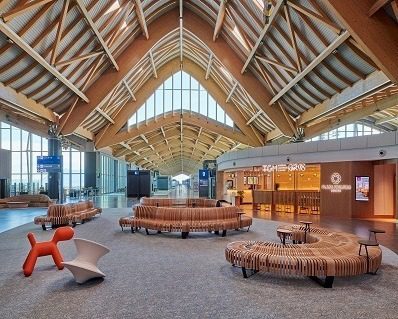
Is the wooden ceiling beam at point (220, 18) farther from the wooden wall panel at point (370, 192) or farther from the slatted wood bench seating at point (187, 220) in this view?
the wooden wall panel at point (370, 192)

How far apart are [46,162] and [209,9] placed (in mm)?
11840

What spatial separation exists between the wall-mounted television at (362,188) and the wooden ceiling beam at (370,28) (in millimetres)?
8384

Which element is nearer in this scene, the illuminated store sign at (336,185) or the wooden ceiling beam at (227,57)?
the illuminated store sign at (336,185)

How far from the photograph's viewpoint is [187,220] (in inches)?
404

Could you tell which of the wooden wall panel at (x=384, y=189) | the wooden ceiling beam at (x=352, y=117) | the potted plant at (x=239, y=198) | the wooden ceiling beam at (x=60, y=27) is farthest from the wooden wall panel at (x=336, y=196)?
the wooden ceiling beam at (x=60, y=27)

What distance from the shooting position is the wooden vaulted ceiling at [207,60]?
974cm

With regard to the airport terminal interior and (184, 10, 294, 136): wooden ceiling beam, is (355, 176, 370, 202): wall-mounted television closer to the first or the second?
the airport terminal interior

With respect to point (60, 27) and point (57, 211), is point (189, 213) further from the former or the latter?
point (60, 27)

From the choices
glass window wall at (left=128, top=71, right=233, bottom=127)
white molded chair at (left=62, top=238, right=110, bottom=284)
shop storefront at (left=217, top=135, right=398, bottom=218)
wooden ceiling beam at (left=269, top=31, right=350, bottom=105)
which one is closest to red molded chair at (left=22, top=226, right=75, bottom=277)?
white molded chair at (left=62, top=238, right=110, bottom=284)

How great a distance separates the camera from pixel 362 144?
15.2 m

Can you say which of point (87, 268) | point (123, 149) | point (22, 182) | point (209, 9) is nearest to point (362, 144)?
point (209, 9)

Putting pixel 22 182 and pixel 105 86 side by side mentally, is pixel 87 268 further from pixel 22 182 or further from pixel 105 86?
Answer: pixel 22 182

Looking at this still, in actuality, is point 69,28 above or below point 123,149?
above

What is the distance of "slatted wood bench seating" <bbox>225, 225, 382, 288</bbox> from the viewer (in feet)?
18.2
